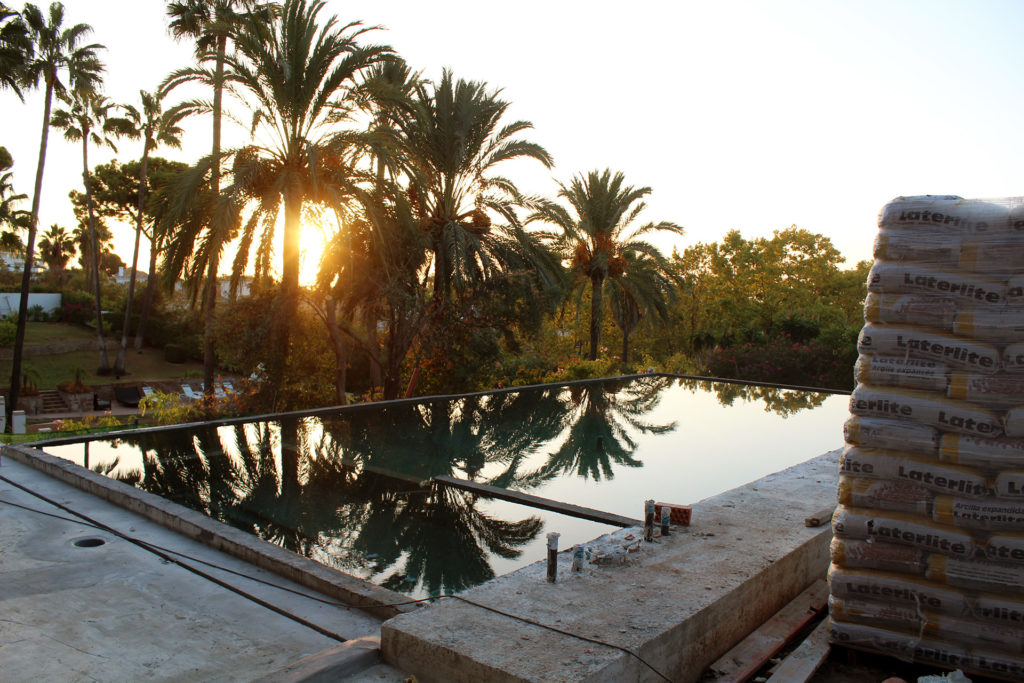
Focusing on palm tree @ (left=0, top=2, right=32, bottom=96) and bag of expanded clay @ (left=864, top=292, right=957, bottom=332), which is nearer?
bag of expanded clay @ (left=864, top=292, right=957, bottom=332)

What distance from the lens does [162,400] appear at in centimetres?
1287

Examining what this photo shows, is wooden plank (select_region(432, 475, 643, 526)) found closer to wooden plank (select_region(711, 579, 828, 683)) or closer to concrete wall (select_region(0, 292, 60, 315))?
wooden plank (select_region(711, 579, 828, 683))

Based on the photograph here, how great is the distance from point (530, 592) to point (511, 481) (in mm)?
3297

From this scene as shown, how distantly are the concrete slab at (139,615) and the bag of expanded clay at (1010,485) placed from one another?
263cm

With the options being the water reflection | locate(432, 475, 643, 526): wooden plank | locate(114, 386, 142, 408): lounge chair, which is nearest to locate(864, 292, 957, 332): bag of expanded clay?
locate(432, 475, 643, 526): wooden plank

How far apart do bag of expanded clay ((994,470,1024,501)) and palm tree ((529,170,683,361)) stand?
47.9 ft

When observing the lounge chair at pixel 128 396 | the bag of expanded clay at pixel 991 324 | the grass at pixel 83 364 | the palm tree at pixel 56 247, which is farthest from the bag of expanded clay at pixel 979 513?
the palm tree at pixel 56 247

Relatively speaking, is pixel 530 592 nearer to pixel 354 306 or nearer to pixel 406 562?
pixel 406 562

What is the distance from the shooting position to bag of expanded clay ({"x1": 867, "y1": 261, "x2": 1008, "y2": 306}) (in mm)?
2795

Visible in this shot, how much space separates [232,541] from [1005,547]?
3.87m

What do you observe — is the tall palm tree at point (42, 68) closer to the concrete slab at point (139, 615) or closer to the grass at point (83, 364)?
the grass at point (83, 364)

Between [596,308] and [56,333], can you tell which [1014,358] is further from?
[56,333]

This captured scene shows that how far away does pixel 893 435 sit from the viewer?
9.61ft

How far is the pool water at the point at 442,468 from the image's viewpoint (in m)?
4.59
